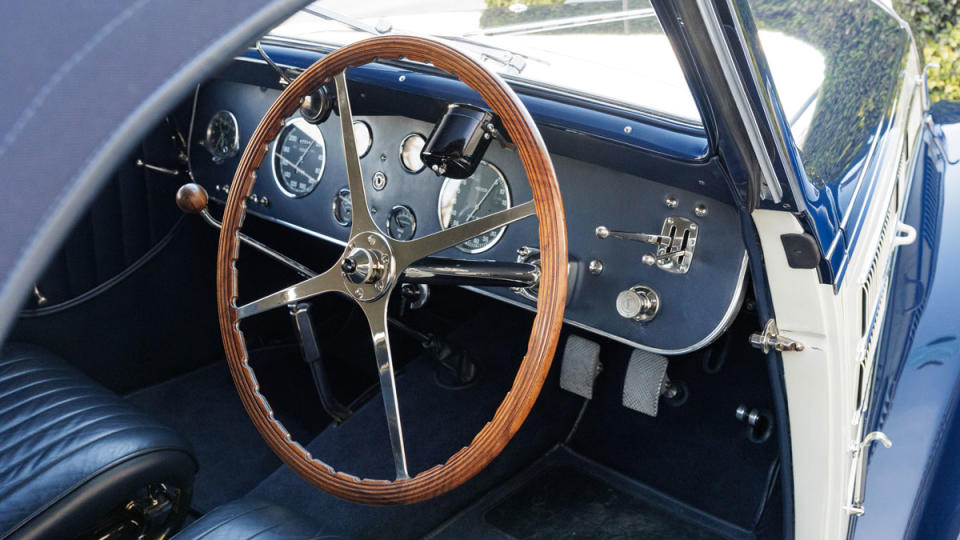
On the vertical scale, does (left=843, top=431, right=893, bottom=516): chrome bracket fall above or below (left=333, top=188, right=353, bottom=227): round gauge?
below

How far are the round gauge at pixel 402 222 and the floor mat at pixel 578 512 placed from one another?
0.71 metres

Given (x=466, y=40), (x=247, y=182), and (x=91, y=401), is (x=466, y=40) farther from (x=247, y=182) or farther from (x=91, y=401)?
(x=91, y=401)

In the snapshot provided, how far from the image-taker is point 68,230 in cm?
36

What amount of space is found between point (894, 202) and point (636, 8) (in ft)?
2.67

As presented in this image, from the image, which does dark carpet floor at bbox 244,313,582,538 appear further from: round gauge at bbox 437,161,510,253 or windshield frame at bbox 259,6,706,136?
windshield frame at bbox 259,6,706,136

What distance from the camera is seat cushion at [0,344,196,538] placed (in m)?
1.37

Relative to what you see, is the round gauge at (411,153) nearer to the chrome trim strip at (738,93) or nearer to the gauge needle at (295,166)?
the gauge needle at (295,166)

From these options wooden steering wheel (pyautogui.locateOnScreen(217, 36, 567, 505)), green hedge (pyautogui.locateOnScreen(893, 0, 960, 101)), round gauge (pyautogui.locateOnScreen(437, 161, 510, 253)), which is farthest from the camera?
green hedge (pyautogui.locateOnScreen(893, 0, 960, 101))

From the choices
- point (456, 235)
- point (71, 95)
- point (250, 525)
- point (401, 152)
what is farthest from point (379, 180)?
point (71, 95)

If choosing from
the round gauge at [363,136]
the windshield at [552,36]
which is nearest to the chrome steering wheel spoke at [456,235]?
the windshield at [552,36]

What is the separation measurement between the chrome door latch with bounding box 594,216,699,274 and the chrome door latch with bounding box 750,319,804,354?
200 millimetres

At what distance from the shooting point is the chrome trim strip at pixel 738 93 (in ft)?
2.76

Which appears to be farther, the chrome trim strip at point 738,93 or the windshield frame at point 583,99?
the windshield frame at point 583,99

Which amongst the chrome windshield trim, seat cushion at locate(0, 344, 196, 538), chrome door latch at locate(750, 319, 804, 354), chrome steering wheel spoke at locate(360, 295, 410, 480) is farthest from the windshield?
seat cushion at locate(0, 344, 196, 538)
